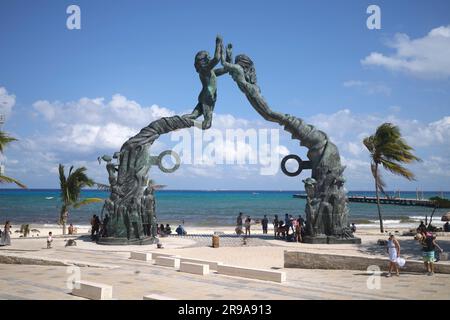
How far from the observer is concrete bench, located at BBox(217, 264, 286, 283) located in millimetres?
11992

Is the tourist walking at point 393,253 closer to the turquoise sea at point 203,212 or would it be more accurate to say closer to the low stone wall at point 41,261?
the low stone wall at point 41,261

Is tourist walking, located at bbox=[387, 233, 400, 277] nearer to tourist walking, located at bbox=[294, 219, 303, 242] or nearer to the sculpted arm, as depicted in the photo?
tourist walking, located at bbox=[294, 219, 303, 242]

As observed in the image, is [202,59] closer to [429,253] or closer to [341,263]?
[341,263]

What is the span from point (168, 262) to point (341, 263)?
5.77 meters

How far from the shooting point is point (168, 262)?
14.7m

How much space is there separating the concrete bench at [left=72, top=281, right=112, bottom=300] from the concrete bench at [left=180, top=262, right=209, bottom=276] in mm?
3743

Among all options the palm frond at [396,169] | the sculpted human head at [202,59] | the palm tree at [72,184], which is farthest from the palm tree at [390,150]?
the palm tree at [72,184]

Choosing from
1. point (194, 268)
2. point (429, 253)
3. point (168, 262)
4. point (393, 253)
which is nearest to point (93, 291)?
point (194, 268)

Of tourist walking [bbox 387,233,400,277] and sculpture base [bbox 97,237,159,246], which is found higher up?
tourist walking [bbox 387,233,400,277]

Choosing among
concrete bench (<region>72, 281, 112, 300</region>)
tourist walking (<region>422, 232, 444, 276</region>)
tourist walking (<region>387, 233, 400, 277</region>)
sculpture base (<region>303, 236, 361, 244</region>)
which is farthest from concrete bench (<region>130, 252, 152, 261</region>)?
tourist walking (<region>422, 232, 444, 276</region>)

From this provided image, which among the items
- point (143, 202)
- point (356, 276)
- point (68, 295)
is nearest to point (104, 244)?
point (143, 202)

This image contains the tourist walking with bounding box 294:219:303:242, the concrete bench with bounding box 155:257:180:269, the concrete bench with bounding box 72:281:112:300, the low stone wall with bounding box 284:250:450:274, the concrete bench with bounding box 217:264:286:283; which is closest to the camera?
the concrete bench with bounding box 72:281:112:300

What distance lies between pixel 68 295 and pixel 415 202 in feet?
273

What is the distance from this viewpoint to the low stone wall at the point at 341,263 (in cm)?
1269
